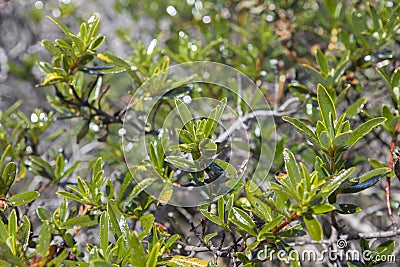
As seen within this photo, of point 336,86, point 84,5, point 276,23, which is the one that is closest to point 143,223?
point 336,86

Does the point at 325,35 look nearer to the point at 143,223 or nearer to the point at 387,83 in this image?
the point at 387,83

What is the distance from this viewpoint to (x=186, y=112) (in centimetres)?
104

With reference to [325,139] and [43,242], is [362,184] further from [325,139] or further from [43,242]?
[43,242]

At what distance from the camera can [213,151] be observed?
3.46ft

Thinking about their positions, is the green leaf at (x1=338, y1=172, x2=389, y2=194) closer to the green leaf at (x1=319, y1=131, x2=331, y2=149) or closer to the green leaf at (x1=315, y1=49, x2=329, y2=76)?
the green leaf at (x1=319, y1=131, x2=331, y2=149)

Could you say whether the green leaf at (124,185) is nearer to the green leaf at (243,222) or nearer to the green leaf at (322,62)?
the green leaf at (243,222)

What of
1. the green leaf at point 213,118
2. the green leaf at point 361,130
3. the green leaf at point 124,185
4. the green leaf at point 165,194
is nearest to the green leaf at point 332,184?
the green leaf at point 361,130

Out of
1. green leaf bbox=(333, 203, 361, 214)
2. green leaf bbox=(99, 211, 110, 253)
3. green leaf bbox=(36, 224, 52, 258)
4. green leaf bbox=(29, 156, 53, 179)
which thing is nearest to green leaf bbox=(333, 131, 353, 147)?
green leaf bbox=(333, 203, 361, 214)

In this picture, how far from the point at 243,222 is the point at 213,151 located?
0.57ft

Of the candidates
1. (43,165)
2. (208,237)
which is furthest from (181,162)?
(43,165)

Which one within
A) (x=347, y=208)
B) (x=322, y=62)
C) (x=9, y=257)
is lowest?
(x=347, y=208)

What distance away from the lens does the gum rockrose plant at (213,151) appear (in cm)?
99

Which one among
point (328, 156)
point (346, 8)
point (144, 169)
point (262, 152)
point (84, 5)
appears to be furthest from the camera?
point (84, 5)

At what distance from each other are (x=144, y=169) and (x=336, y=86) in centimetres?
60
